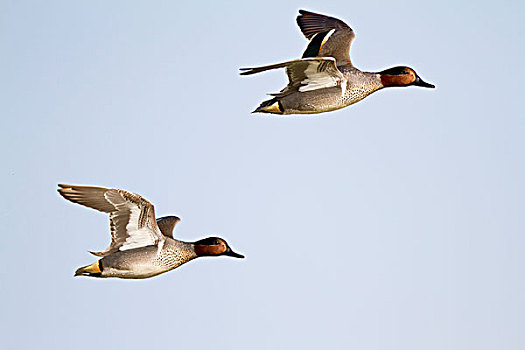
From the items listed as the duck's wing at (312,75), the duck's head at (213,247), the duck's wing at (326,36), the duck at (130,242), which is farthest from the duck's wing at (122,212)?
the duck's wing at (326,36)

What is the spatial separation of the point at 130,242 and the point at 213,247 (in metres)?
1.44

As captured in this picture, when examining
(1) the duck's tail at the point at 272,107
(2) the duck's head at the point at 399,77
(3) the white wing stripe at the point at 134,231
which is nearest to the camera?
(3) the white wing stripe at the point at 134,231

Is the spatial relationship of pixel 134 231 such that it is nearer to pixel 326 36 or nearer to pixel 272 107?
pixel 272 107

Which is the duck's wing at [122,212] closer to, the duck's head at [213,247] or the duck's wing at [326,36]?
the duck's head at [213,247]

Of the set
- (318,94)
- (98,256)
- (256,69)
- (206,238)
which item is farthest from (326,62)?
(98,256)

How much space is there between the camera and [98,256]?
1468cm

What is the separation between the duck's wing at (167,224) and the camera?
16.4 metres

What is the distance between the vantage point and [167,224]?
16.5 metres

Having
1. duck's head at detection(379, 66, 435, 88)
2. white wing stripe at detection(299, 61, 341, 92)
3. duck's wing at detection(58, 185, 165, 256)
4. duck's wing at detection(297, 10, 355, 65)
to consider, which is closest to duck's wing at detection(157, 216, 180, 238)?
duck's wing at detection(58, 185, 165, 256)

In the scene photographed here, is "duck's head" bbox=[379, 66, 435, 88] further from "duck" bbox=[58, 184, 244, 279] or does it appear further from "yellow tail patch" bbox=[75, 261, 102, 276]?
"yellow tail patch" bbox=[75, 261, 102, 276]

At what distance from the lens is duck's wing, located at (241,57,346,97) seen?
14938 millimetres

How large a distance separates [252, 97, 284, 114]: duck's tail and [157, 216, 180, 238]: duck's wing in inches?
96.9

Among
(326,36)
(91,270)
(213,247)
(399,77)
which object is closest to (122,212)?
(91,270)

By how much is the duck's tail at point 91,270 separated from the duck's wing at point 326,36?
16.3ft
